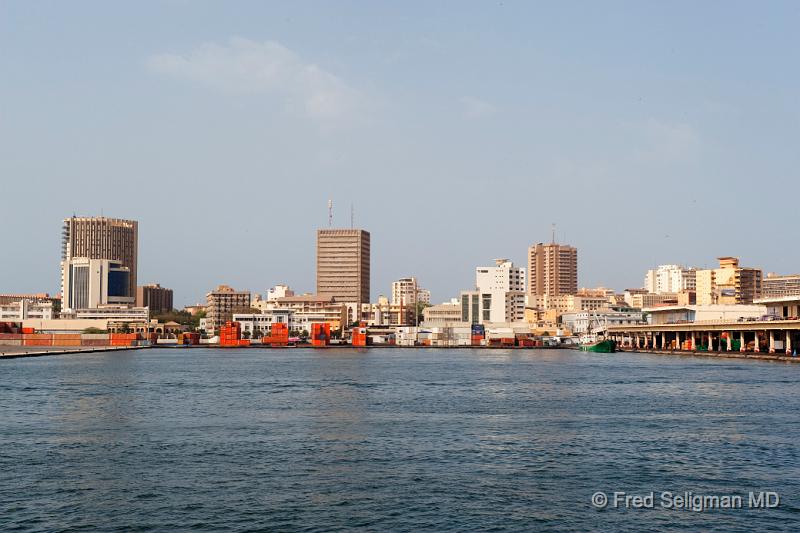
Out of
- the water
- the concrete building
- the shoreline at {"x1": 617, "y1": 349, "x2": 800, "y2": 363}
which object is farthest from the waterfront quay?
the water

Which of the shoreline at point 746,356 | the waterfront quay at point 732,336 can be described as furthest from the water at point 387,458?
the waterfront quay at point 732,336

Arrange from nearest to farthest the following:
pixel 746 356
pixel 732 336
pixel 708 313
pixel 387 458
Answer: pixel 387 458
pixel 746 356
pixel 732 336
pixel 708 313

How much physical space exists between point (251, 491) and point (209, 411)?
26.6 meters

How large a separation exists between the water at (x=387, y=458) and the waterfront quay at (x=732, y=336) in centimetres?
6282

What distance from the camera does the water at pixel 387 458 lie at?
28.0 meters

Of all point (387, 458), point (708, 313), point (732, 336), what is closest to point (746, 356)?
point (732, 336)

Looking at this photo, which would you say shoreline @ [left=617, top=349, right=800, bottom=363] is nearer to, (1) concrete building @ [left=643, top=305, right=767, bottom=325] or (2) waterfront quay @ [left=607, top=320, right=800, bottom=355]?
(2) waterfront quay @ [left=607, top=320, right=800, bottom=355]

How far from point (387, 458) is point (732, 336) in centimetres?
13368

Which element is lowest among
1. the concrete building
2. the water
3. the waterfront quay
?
the water

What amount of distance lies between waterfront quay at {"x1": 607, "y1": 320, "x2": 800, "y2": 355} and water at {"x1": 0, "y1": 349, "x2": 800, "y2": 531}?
62.8 m

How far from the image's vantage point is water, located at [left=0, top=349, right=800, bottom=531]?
28031 millimetres

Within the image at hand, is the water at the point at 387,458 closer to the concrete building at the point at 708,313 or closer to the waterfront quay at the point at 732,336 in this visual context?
the waterfront quay at the point at 732,336

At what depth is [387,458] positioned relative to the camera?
3800 centimetres

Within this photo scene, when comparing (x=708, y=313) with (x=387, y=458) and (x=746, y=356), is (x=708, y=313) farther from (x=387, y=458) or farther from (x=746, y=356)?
(x=387, y=458)
